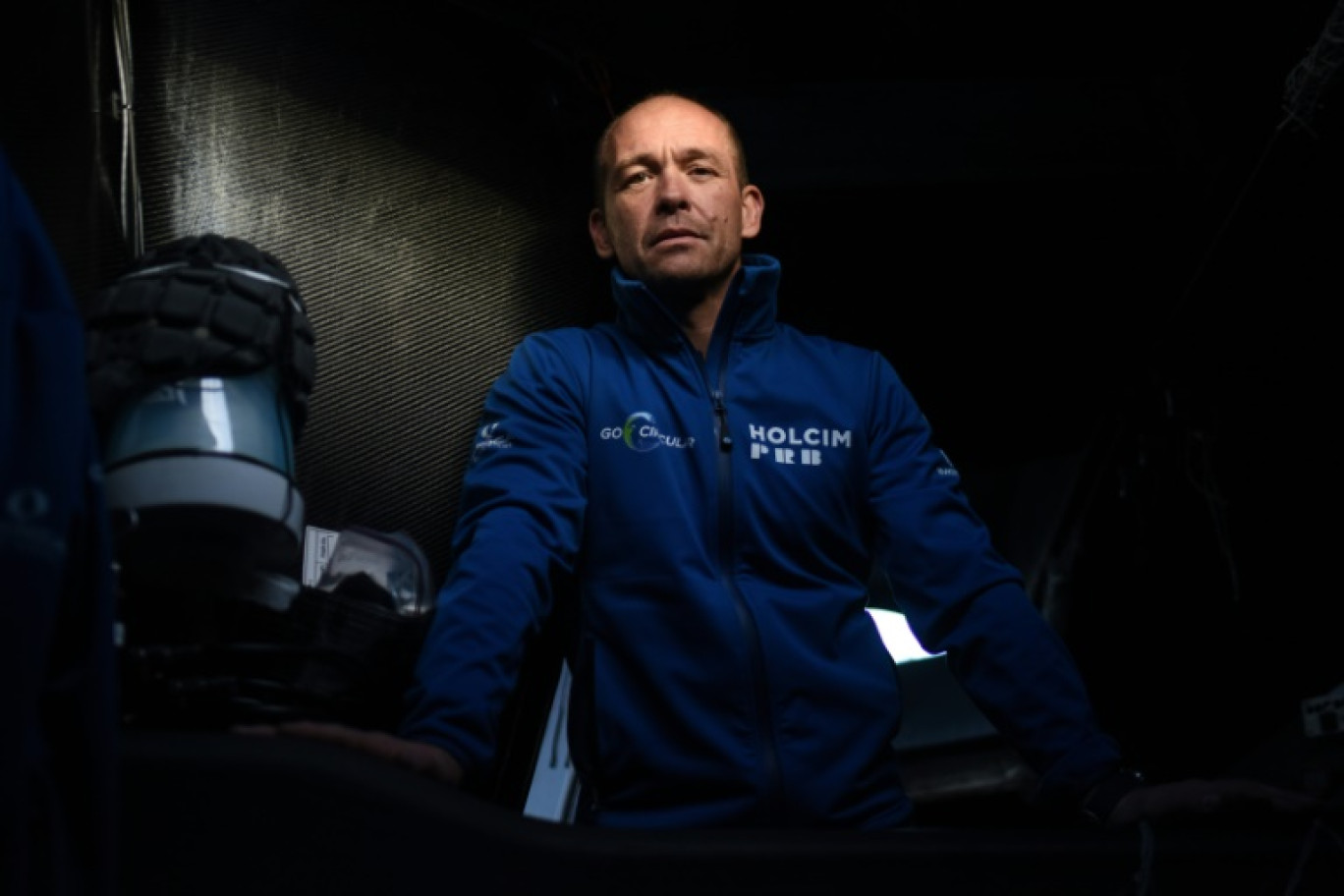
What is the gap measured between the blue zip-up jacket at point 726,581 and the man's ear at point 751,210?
24 cm

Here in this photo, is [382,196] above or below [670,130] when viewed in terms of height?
below

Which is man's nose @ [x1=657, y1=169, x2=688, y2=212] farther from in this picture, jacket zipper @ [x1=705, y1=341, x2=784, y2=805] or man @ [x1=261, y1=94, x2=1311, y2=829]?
jacket zipper @ [x1=705, y1=341, x2=784, y2=805]

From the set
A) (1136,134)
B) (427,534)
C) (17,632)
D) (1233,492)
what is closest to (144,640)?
(17,632)

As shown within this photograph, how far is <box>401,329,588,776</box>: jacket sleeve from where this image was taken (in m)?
1.25

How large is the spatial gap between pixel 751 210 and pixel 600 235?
237mm

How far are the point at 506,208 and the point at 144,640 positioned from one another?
1.10m

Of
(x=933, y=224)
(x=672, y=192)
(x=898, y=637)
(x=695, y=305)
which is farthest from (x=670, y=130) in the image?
(x=898, y=637)

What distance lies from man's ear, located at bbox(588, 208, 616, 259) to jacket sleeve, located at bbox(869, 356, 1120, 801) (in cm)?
42

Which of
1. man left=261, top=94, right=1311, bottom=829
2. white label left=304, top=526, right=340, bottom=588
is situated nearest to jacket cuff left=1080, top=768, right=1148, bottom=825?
man left=261, top=94, right=1311, bottom=829

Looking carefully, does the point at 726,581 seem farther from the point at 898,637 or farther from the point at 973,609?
the point at 898,637

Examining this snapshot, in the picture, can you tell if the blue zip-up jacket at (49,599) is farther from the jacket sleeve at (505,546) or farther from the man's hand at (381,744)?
the jacket sleeve at (505,546)

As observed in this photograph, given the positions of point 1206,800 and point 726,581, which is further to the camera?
point 726,581

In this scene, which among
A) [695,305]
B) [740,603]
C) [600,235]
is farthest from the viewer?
[600,235]

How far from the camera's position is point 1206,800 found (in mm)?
1191
